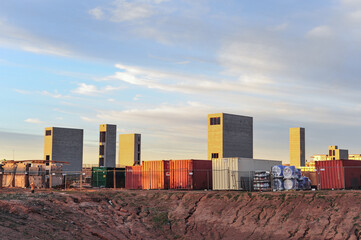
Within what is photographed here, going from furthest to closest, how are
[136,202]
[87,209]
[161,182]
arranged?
[161,182] < [136,202] < [87,209]

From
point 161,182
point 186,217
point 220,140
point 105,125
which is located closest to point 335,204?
point 186,217

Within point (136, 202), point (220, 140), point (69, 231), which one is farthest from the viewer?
point (220, 140)

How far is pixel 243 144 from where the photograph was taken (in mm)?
78938

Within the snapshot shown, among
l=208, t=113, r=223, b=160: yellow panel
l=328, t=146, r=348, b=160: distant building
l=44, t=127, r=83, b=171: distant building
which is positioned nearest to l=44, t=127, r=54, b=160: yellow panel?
l=44, t=127, r=83, b=171: distant building

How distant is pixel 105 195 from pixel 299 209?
737 inches

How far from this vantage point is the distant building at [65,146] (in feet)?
321

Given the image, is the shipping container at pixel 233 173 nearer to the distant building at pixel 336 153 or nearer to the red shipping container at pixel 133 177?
the red shipping container at pixel 133 177

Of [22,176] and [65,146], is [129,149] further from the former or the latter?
[22,176]

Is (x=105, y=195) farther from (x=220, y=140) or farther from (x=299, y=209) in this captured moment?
(x=220, y=140)

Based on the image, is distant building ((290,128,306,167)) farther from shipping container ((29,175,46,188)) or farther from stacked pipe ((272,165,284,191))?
shipping container ((29,175,46,188))

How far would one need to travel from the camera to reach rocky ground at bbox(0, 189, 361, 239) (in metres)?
32.9

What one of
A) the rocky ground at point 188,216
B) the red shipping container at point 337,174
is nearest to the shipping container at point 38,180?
the rocky ground at point 188,216

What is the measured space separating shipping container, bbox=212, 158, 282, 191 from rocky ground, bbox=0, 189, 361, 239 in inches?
195

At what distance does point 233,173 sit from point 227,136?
29.3 m
